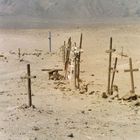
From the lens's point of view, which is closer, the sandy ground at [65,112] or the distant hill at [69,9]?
the sandy ground at [65,112]

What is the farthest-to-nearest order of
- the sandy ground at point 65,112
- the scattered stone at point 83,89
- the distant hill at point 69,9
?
1. the distant hill at point 69,9
2. the scattered stone at point 83,89
3. the sandy ground at point 65,112

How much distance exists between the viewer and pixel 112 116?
44.7ft

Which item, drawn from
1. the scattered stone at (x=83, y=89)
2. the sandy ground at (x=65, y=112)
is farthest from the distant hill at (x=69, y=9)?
the scattered stone at (x=83, y=89)

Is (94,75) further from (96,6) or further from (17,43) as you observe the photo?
(96,6)

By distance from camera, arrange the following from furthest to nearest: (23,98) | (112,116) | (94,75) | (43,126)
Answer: (94,75)
(23,98)
(112,116)
(43,126)

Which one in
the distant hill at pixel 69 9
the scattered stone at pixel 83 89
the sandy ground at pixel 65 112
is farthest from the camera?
the distant hill at pixel 69 9

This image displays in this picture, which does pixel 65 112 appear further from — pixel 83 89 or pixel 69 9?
pixel 69 9

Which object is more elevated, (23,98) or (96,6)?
(96,6)

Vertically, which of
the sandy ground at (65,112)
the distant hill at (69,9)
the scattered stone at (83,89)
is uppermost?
the distant hill at (69,9)

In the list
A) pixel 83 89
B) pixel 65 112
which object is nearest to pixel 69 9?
pixel 83 89

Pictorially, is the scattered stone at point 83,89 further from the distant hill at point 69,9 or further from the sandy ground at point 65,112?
the distant hill at point 69,9

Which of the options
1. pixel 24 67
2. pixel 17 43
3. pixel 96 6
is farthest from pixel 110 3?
pixel 24 67

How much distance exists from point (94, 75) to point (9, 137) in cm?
1088

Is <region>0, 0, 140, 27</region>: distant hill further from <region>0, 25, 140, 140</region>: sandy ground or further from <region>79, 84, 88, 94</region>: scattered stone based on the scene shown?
<region>79, 84, 88, 94</region>: scattered stone
